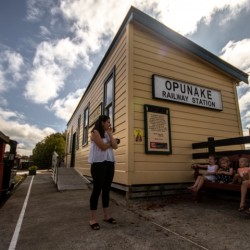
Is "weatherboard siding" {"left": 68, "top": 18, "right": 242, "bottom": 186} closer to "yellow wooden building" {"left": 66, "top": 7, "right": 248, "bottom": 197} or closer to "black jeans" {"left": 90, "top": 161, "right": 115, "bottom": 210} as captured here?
"yellow wooden building" {"left": 66, "top": 7, "right": 248, "bottom": 197}

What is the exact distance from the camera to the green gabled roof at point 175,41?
582 centimetres

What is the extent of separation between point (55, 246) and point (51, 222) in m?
1.00

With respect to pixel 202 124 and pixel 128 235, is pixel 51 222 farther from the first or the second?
pixel 202 124

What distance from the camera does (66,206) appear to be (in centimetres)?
A: 438

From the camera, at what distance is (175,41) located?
6.48 m

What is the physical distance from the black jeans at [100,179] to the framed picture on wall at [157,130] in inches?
82.9

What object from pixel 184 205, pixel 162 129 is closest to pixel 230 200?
pixel 184 205

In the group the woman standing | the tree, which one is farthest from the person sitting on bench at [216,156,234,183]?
the tree

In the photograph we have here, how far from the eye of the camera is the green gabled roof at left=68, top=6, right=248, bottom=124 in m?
5.82

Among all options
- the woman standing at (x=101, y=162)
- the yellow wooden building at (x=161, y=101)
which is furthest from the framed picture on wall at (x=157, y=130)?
the woman standing at (x=101, y=162)

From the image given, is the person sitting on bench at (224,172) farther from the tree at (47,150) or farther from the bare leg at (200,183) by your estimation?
the tree at (47,150)

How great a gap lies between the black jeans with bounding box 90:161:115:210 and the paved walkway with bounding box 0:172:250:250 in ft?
1.24

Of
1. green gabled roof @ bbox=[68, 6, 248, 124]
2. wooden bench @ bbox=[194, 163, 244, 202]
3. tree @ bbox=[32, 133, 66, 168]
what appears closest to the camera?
wooden bench @ bbox=[194, 163, 244, 202]

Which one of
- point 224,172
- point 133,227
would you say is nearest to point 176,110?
point 224,172
